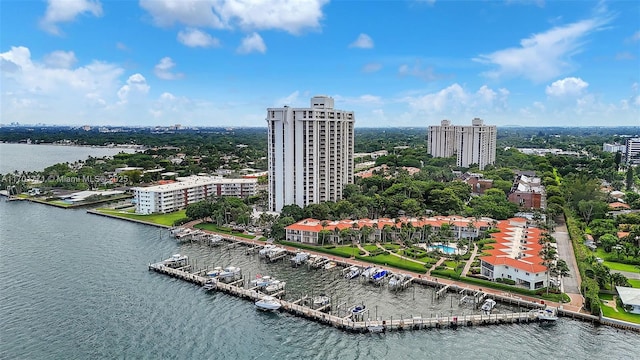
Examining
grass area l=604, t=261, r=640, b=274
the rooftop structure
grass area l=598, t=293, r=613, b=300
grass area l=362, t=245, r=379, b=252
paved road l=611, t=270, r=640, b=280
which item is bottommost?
grass area l=598, t=293, r=613, b=300

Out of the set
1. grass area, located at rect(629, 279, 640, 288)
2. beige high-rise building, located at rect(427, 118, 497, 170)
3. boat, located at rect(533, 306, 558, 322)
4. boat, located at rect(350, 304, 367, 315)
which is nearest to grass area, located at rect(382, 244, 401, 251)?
boat, located at rect(350, 304, 367, 315)

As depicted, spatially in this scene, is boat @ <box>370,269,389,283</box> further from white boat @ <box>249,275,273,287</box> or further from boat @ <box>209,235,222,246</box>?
boat @ <box>209,235,222,246</box>

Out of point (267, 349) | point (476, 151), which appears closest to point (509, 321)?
point (267, 349)

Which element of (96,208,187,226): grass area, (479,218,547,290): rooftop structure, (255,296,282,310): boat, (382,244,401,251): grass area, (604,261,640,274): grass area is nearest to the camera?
(255,296,282,310): boat

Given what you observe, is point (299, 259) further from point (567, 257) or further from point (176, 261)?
point (567, 257)

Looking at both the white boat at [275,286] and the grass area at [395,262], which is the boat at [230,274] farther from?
the grass area at [395,262]

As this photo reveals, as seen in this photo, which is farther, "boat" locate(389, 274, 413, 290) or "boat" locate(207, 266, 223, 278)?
"boat" locate(207, 266, 223, 278)
